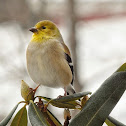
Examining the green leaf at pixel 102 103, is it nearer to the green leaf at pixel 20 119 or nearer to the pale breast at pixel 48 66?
the green leaf at pixel 20 119

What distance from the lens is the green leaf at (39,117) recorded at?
4.44 ft

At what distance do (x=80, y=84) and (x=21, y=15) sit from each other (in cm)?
223

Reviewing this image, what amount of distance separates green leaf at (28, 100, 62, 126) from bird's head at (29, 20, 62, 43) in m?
0.93

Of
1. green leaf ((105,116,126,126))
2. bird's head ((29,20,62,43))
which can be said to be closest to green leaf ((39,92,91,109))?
green leaf ((105,116,126,126))

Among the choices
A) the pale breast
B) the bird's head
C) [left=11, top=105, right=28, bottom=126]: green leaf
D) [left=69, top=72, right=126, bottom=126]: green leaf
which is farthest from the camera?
the bird's head

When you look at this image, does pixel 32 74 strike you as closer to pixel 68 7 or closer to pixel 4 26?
pixel 68 7

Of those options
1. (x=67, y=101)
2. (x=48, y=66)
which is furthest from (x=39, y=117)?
(x=48, y=66)

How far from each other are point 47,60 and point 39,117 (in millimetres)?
834

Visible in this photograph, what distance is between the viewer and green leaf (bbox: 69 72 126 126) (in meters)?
1.31

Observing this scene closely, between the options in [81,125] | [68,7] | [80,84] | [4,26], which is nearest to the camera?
[81,125]

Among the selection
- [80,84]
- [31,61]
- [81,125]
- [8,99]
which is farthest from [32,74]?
[8,99]

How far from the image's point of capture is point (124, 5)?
601cm

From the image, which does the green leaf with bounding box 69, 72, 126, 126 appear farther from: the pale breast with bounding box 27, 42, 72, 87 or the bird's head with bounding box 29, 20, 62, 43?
the bird's head with bounding box 29, 20, 62, 43

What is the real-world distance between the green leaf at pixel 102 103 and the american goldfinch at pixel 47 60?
83cm
